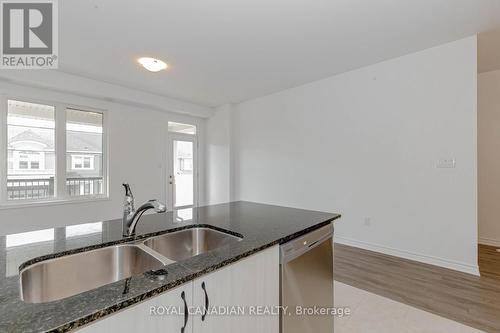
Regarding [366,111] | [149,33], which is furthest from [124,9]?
[366,111]

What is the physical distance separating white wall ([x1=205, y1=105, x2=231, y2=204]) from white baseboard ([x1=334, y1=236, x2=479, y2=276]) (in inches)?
117

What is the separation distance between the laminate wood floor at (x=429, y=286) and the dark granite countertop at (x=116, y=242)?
1.35 metres

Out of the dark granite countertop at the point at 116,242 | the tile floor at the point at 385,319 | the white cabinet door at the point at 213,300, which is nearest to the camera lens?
the dark granite countertop at the point at 116,242

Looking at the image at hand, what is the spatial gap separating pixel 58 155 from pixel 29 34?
2.11 metres

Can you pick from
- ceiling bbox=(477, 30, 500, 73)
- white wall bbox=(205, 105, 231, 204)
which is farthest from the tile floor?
white wall bbox=(205, 105, 231, 204)

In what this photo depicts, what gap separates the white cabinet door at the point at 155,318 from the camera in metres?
0.70

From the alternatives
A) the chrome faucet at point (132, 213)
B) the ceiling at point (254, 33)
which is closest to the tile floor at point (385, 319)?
the chrome faucet at point (132, 213)

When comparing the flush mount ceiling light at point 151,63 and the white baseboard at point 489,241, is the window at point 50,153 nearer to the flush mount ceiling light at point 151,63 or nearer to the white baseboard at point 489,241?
the flush mount ceiling light at point 151,63

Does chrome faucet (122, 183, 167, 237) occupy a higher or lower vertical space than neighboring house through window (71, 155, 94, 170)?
lower

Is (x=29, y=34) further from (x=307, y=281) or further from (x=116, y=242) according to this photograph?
(x=307, y=281)

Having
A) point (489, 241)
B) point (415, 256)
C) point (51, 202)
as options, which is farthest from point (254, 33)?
point (489, 241)

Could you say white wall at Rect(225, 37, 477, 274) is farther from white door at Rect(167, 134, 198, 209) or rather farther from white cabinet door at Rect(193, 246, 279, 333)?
white cabinet door at Rect(193, 246, 279, 333)

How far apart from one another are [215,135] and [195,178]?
1.26 metres

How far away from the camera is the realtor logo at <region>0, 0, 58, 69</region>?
2367 millimetres
